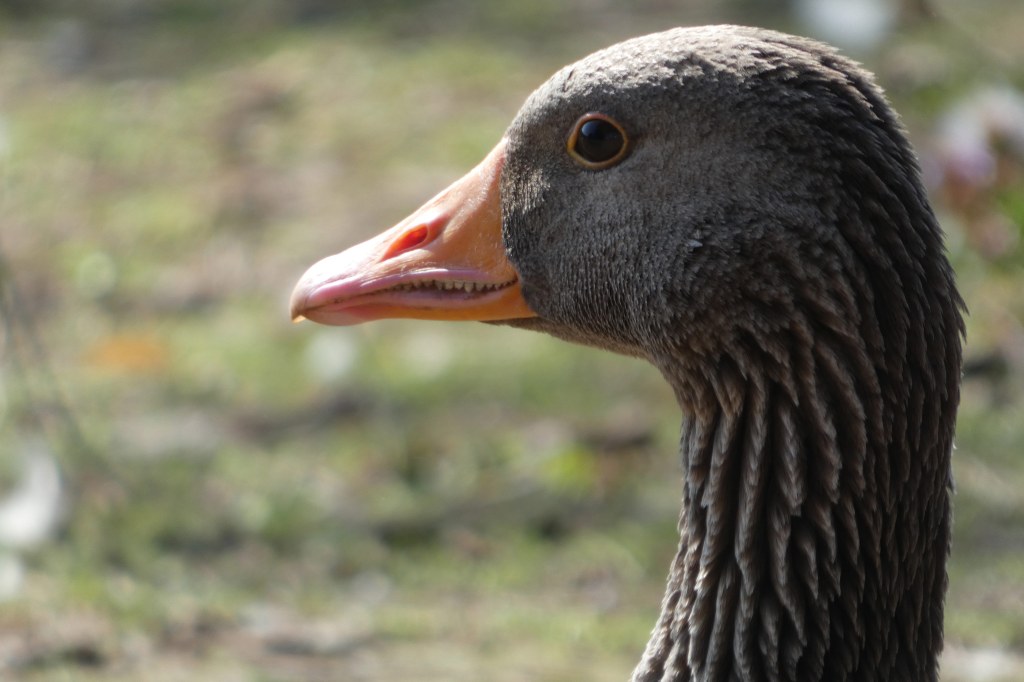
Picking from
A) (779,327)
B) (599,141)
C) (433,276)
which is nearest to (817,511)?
(779,327)

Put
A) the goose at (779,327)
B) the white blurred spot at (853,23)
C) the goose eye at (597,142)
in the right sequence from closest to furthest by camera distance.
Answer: the goose at (779,327) < the goose eye at (597,142) < the white blurred spot at (853,23)

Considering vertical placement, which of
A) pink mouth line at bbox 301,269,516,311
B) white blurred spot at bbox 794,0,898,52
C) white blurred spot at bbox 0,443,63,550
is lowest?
pink mouth line at bbox 301,269,516,311

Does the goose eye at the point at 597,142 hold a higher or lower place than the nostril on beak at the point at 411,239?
higher

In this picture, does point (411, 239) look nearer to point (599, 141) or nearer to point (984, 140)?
point (599, 141)

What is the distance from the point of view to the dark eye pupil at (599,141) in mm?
3645

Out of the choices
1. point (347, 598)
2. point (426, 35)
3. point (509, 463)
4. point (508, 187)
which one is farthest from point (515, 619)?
point (426, 35)

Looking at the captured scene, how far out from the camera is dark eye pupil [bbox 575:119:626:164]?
3.64 meters

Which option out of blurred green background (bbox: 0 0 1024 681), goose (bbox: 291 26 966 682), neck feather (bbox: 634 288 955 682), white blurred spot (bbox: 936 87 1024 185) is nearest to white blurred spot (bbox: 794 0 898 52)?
blurred green background (bbox: 0 0 1024 681)

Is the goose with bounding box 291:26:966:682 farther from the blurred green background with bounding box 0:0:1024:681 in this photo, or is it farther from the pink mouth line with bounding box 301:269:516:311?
the blurred green background with bounding box 0:0:1024:681

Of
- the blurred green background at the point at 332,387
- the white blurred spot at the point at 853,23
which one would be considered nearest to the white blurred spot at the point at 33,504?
the blurred green background at the point at 332,387

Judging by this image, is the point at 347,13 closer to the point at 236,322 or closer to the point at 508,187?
the point at 236,322

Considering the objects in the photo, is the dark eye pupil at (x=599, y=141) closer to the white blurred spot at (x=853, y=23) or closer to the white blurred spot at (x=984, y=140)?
the white blurred spot at (x=984, y=140)

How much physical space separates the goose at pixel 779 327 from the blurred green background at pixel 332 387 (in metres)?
2.08

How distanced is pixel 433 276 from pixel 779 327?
982mm
